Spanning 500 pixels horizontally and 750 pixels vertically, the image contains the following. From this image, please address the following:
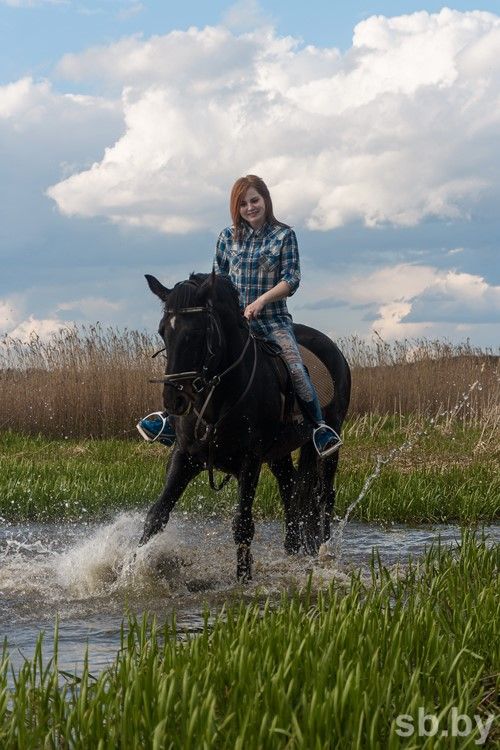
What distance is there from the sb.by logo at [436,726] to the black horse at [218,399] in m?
3.21

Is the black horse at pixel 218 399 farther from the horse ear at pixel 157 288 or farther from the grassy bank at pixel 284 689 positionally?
the grassy bank at pixel 284 689

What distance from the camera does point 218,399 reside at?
7.05 metres

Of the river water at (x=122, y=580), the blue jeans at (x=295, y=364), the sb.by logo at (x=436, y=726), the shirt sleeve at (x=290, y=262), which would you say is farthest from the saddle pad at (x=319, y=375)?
the sb.by logo at (x=436, y=726)

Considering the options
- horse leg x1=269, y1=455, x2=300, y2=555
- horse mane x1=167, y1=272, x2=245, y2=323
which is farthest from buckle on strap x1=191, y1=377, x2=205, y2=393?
horse leg x1=269, y1=455, x2=300, y2=555

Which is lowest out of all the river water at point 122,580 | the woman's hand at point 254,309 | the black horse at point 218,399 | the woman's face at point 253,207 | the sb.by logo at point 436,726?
the river water at point 122,580

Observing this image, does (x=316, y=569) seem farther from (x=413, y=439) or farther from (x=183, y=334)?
(x=413, y=439)

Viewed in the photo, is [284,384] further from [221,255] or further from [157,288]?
[157,288]

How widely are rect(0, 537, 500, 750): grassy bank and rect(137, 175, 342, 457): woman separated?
3434 millimetres

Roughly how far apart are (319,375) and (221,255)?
153cm

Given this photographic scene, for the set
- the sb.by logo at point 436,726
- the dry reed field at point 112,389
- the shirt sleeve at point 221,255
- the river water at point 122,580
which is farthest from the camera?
the dry reed field at point 112,389

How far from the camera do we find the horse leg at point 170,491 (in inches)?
272

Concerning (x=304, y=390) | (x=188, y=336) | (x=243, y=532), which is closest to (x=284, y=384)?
(x=304, y=390)

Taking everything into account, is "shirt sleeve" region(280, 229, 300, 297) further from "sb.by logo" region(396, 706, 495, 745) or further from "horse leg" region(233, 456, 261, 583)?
"sb.by logo" region(396, 706, 495, 745)

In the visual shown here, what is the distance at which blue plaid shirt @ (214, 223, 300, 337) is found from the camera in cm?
801
